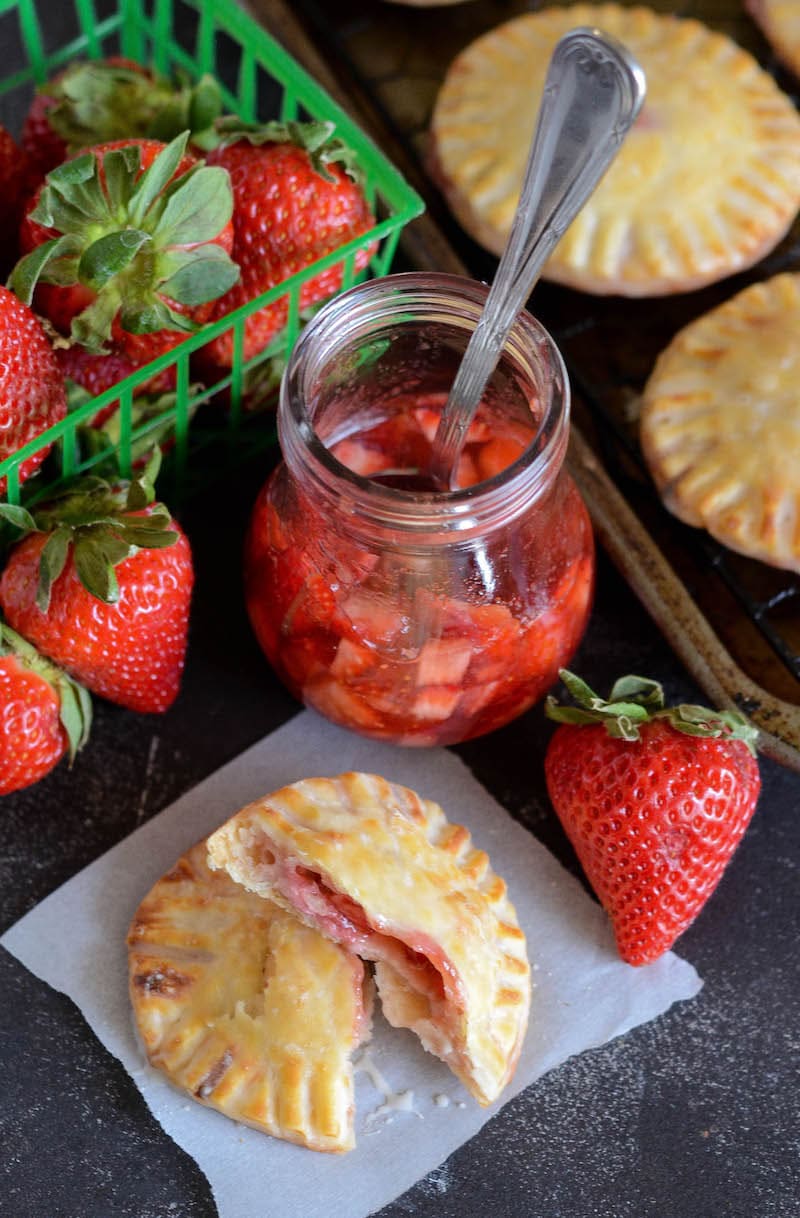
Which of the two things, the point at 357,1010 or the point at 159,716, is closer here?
the point at 357,1010

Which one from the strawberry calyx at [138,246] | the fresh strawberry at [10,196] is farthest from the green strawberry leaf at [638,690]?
the fresh strawberry at [10,196]

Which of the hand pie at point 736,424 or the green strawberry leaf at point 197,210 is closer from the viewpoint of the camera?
the green strawberry leaf at point 197,210

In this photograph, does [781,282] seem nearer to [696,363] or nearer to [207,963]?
[696,363]

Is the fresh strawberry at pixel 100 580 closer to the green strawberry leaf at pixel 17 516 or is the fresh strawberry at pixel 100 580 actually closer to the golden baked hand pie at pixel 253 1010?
the green strawberry leaf at pixel 17 516

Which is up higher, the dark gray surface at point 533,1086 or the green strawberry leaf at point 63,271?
the green strawberry leaf at point 63,271

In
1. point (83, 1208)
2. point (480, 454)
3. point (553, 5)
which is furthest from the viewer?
point (553, 5)

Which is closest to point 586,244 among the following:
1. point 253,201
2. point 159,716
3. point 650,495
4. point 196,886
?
point 650,495
